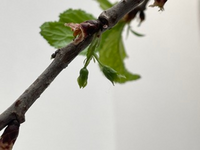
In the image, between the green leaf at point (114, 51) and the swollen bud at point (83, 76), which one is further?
the green leaf at point (114, 51)

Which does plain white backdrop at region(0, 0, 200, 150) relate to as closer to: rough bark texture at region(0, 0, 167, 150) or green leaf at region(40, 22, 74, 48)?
green leaf at region(40, 22, 74, 48)

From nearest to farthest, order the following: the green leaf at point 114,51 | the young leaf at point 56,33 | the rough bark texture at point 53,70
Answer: the rough bark texture at point 53,70, the young leaf at point 56,33, the green leaf at point 114,51

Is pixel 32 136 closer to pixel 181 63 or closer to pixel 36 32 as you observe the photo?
pixel 36 32

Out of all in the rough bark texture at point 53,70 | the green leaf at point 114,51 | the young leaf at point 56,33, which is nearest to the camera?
the rough bark texture at point 53,70

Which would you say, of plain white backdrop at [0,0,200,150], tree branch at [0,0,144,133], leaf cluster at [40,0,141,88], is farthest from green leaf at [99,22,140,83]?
tree branch at [0,0,144,133]

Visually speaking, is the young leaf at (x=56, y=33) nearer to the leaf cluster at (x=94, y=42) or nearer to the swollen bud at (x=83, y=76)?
the leaf cluster at (x=94, y=42)

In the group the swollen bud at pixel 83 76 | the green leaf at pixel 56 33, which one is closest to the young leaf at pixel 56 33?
the green leaf at pixel 56 33

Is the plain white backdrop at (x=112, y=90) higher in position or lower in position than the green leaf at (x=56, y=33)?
higher

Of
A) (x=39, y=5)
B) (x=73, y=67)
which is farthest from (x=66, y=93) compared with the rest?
(x=39, y=5)
